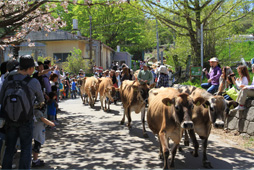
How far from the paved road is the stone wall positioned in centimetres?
75

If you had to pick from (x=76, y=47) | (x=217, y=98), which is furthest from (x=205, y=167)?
(x=76, y=47)

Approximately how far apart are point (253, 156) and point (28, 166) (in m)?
4.73

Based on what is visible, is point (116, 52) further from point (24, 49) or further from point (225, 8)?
point (225, 8)

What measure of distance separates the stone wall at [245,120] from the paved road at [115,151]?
0.75 metres

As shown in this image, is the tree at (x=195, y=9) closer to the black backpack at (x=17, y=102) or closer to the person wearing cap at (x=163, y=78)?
the person wearing cap at (x=163, y=78)

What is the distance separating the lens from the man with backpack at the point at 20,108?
12.9ft

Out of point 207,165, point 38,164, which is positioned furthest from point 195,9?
point 38,164

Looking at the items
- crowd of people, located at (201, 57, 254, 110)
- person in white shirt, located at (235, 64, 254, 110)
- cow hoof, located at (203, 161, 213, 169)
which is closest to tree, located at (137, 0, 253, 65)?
crowd of people, located at (201, 57, 254, 110)

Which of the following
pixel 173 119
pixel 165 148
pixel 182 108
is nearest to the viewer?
pixel 182 108

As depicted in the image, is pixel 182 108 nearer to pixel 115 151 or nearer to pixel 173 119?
pixel 173 119

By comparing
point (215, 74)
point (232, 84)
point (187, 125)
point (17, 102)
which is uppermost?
point (215, 74)

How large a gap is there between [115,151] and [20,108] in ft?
9.91

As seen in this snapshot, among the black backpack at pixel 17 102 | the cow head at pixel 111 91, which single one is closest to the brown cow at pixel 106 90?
the cow head at pixel 111 91

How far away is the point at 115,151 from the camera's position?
20.9 ft
